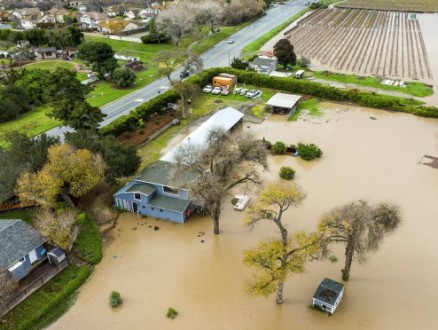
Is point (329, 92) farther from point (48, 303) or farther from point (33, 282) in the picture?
point (48, 303)

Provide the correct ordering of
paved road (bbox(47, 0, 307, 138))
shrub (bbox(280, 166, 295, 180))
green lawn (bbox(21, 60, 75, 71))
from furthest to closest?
green lawn (bbox(21, 60, 75, 71)) < paved road (bbox(47, 0, 307, 138)) < shrub (bbox(280, 166, 295, 180))

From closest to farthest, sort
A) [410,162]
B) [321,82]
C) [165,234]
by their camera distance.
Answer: [165,234] < [410,162] < [321,82]

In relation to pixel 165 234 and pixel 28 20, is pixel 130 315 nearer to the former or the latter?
pixel 165 234

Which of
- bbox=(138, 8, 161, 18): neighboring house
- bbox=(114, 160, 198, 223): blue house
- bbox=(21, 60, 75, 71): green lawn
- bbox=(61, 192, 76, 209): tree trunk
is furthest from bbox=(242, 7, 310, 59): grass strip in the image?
bbox=(61, 192, 76, 209): tree trunk

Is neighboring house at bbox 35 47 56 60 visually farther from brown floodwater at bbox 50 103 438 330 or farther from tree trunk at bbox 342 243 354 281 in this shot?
tree trunk at bbox 342 243 354 281

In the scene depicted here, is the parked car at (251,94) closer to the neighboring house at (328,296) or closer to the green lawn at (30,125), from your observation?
the green lawn at (30,125)

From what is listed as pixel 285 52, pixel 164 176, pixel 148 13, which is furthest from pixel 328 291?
pixel 148 13

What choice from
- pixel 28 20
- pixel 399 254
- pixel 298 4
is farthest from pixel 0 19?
pixel 399 254
